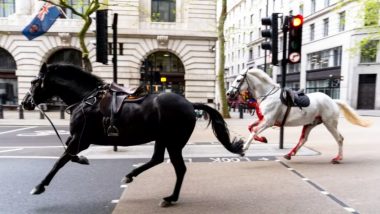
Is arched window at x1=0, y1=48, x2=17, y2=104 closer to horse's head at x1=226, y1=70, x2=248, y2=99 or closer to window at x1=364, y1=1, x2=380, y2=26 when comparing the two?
horse's head at x1=226, y1=70, x2=248, y2=99

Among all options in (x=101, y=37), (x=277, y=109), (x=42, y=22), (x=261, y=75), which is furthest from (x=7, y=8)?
(x=277, y=109)

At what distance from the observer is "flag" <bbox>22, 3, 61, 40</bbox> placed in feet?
59.2

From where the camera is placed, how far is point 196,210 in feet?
12.9

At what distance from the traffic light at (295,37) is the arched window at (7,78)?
24641 mm

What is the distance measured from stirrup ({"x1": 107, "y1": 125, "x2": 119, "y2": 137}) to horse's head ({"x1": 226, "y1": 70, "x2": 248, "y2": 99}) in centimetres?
332

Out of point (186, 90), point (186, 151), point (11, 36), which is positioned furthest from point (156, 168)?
point (11, 36)

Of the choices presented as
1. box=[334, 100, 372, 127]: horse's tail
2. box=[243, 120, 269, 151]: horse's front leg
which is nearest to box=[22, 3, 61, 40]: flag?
box=[243, 120, 269, 151]: horse's front leg

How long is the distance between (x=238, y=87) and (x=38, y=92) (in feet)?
14.0

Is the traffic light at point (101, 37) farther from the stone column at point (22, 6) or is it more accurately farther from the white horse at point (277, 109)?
the stone column at point (22, 6)

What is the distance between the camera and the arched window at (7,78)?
80.4 ft

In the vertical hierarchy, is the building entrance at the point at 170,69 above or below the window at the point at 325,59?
below

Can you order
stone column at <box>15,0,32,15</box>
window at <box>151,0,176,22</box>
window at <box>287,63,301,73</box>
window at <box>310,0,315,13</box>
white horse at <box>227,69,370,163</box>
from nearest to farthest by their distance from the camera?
white horse at <box>227,69,370,163</box>
stone column at <box>15,0,32,15</box>
window at <box>151,0,176,22</box>
window at <box>310,0,315,13</box>
window at <box>287,63,301,73</box>

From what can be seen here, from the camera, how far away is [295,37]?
7.65 metres

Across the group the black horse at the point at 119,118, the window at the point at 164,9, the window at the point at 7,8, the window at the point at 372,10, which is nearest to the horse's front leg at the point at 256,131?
the black horse at the point at 119,118
